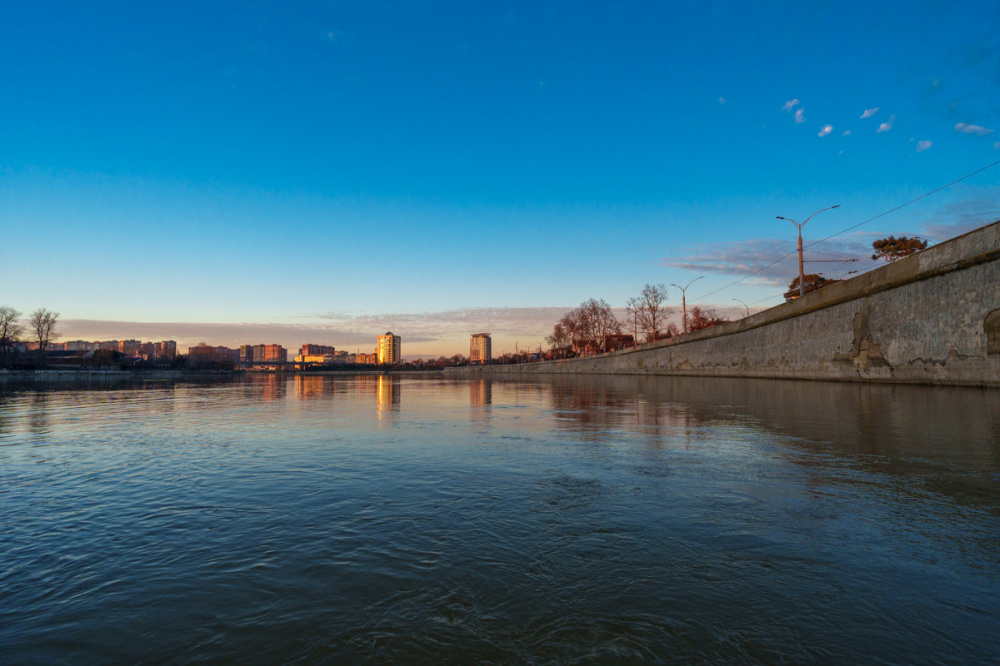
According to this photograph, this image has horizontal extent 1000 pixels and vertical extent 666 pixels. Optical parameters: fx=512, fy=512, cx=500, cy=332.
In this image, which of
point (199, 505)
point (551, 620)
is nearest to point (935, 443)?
point (551, 620)

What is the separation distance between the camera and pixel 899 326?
23.6 m

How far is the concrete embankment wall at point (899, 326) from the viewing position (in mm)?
19297

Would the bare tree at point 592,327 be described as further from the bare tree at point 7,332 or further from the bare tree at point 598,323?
the bare tree at point 7,332

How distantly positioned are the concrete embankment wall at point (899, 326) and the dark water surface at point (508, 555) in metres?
15.4

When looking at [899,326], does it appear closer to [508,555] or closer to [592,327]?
[508,555]

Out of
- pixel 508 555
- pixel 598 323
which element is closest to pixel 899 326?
pixel 508 555

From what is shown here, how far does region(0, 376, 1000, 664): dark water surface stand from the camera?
8.66 feet

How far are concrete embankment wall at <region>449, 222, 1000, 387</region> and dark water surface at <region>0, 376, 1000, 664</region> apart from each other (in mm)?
15372

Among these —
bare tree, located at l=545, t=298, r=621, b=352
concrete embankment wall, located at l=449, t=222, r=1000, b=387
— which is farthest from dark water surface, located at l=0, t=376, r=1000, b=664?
bare tree, located at l=545, t=298, r=621, b=352

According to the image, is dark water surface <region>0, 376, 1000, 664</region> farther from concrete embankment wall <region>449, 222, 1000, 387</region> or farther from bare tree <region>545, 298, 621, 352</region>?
bare tree <region>545, 298, 621, 352</region>

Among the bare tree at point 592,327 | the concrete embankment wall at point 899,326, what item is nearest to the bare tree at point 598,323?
the bare tree at point 592,327

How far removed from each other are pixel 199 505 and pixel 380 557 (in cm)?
277

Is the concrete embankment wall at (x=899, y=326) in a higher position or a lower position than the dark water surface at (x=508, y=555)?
higher

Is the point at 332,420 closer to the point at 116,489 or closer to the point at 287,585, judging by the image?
the point at 116,489
